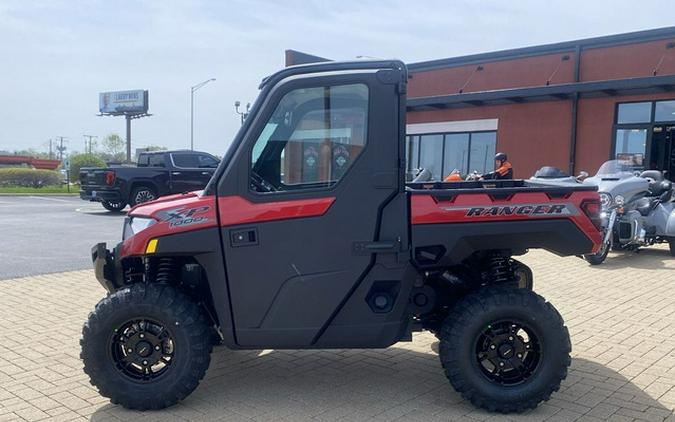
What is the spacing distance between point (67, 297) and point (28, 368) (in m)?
2.53

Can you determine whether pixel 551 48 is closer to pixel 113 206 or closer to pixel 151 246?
pixel 113 206

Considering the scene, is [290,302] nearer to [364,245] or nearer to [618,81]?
[364,245]

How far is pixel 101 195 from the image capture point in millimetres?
17562

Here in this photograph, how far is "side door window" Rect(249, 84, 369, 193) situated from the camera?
12.3 feet

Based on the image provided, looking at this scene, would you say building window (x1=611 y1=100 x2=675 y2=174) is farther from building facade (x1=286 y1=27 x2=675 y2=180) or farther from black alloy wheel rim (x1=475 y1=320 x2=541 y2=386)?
black alloy wheel rim (x1=475 y1=320 x2=541 y2=386)

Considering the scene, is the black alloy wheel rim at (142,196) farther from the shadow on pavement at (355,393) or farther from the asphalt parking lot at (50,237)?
the shadow on pavement at (355,393)

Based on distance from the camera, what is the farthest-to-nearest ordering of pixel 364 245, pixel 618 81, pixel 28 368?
pixel 618 81 → pixel 28 368 → pixel 364 245

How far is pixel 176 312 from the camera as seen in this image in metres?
3.77

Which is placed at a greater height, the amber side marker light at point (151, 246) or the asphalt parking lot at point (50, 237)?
the amber side marker light at point (151, 246)

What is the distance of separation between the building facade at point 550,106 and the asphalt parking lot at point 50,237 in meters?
9.89

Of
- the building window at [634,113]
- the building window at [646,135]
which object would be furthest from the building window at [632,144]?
the building window at [634,113]

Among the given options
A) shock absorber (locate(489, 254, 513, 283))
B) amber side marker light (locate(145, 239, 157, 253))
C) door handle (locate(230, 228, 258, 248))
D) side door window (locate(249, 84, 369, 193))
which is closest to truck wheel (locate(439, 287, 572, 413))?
shock absorber (locate(489, 254, 513, 283))

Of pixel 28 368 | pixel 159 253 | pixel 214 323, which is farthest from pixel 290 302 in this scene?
pixel 28 368

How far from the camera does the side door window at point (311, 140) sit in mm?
3754
